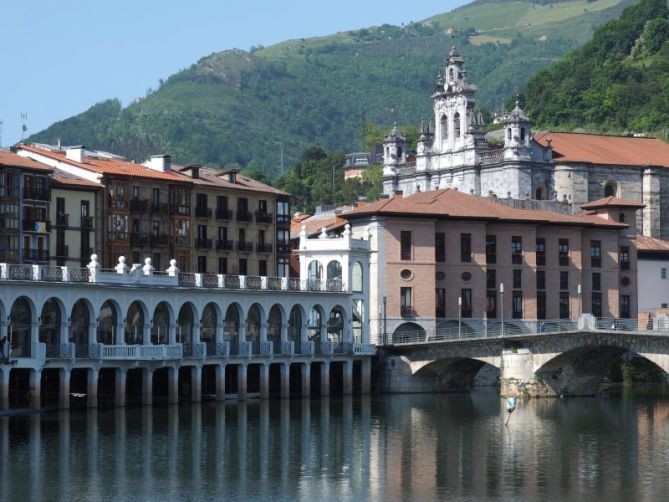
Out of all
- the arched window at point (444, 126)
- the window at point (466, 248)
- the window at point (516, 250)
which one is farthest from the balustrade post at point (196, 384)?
the arched window at point (444, 126)

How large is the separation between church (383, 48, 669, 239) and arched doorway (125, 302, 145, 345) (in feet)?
191

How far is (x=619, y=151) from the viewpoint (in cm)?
17762

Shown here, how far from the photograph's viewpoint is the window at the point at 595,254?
14325cm

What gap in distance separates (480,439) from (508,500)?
74.9ft

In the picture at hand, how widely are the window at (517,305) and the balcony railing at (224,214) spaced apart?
22.7 metres

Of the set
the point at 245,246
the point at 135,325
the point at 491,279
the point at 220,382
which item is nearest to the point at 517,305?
the point at 491,279

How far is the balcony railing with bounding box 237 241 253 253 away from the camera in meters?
136

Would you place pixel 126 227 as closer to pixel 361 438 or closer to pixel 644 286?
pixel 361 438

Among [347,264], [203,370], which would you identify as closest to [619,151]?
[347,264]

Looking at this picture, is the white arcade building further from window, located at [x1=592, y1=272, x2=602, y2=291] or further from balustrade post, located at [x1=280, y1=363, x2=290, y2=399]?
window, located at [x1=592, y1=272, x2=602, y2=291]

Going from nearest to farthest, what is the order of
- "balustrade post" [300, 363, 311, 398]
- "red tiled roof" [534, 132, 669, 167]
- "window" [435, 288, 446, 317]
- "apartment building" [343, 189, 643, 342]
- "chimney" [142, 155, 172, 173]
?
"balustrade post" [300, 363, 311, 398] < "apartment building" [343, 189, 643, 342] < "window" [435, 288, 446, 317] < "chimney" [142, 155, 172, 173] < "red tiled roof" [534, 132, 669, 167]

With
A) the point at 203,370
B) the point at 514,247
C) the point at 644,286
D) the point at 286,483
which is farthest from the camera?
the point at 644,286

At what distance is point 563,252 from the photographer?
141 m

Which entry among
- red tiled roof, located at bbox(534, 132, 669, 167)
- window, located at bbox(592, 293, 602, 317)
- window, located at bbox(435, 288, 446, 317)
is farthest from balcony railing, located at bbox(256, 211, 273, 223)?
red tiled roof, located at bbox(534, 132, 669, 167)
